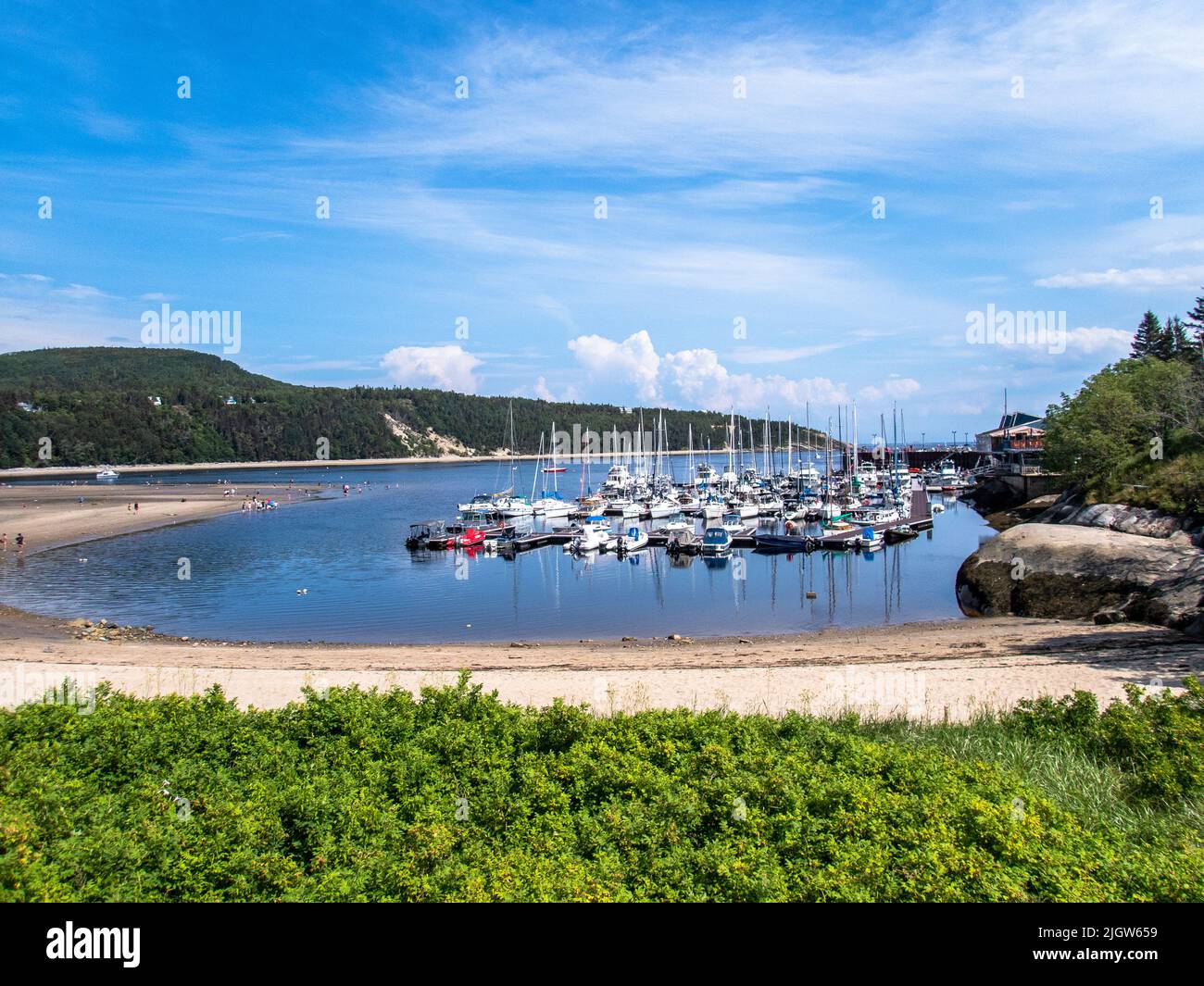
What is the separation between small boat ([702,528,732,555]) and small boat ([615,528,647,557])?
174 inches

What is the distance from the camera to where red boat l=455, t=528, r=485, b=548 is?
61.3 meters

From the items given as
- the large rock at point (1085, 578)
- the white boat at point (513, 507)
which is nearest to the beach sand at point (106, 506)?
the white boat at point (513, 507)

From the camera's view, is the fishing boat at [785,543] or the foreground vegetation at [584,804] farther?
the fishing boat at [785,543]

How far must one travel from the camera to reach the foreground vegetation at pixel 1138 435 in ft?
122

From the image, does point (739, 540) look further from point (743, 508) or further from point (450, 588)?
point (450, 588)

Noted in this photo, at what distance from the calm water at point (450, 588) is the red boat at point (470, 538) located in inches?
74.7

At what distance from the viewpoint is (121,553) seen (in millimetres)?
57219

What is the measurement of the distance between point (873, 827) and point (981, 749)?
4239 millimetres

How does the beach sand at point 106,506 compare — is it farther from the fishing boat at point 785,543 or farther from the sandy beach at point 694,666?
the fishing boat at point 785,543

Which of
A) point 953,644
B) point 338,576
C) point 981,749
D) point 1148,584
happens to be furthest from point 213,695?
point 338,576

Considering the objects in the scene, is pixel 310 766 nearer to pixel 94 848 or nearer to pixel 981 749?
pixel 94 848

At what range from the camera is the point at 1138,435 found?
5656 centimetres

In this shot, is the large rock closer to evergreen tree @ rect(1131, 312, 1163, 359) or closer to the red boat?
the red boat

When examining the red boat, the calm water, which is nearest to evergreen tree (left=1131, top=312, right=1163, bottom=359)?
the calm water
